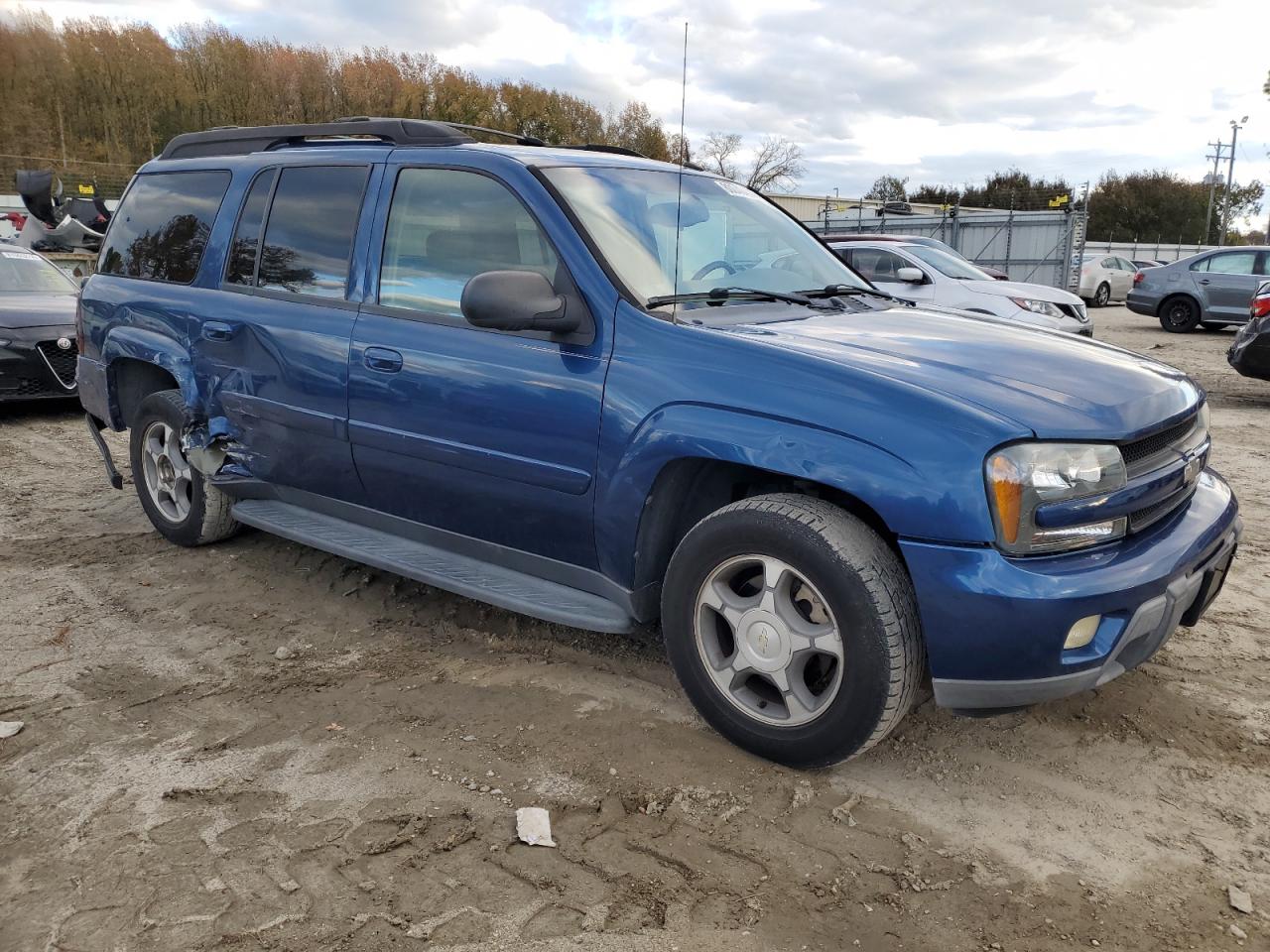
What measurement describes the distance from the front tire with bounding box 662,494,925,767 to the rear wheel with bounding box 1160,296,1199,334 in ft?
56.6

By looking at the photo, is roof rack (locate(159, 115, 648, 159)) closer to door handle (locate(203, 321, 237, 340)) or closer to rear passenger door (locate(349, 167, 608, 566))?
rear passenger door (locate(349, 167, 608, 566))

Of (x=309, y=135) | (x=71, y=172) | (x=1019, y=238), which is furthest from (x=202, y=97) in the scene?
(x=309, y=135)

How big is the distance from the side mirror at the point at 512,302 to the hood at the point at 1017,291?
8895 millimetres

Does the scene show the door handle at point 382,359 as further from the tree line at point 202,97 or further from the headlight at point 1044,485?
the tree line at point 202,97

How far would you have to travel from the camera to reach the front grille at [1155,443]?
108 inches

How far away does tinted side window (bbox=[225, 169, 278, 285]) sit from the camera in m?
4.34

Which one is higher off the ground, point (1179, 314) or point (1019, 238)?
point (1019, 238)

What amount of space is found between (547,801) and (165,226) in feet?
12.0

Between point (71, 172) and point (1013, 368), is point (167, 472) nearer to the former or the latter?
point (1013, 368)

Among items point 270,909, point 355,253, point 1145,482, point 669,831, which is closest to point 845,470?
point 1145,482

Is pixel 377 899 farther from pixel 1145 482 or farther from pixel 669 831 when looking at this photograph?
pixel 1145 482

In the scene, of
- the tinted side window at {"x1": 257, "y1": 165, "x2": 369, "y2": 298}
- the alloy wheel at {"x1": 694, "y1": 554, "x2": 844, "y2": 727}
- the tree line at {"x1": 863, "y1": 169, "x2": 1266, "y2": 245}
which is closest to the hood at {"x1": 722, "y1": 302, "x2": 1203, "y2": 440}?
the alloy wheel at {"x1": 694, "y1": 554, "x2": 844, "y2": 727}

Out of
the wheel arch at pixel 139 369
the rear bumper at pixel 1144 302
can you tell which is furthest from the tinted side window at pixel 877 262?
the rear bumper at pixel 1144 302

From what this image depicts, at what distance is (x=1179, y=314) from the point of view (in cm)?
1741
